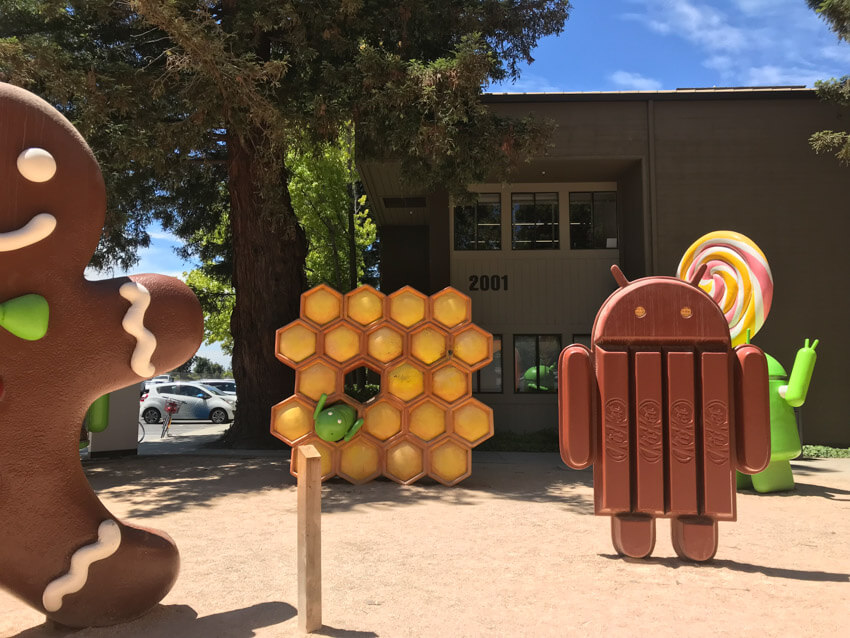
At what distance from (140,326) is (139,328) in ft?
0.05

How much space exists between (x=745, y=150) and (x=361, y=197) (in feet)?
53.7

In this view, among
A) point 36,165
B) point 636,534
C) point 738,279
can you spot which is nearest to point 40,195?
point 36,165

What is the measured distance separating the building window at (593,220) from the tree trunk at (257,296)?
7626 mm

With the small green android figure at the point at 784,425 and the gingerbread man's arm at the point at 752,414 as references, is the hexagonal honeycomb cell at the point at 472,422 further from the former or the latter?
the gingerbread man's arm at the point at 752,414

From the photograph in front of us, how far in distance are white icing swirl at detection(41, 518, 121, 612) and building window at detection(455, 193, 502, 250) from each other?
14.1m

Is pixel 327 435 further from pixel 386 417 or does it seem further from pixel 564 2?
pixel 564 2

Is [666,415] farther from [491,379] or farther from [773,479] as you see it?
[491,379]

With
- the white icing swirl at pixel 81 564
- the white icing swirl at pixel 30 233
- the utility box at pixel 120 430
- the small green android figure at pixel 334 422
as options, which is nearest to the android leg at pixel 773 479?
the small green android figure at pixel 334 422

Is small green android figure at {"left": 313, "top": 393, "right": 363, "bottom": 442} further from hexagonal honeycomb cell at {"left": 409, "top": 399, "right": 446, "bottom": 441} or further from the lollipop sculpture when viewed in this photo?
the lollipop sculpture

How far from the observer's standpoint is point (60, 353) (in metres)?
3.85

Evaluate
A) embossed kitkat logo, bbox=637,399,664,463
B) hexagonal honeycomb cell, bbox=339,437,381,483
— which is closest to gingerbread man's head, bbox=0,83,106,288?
embossed kitkat logo, bbox=637,399,664,463

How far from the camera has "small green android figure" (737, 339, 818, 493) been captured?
878cm

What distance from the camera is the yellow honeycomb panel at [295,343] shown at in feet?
31.4

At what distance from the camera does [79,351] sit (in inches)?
153
